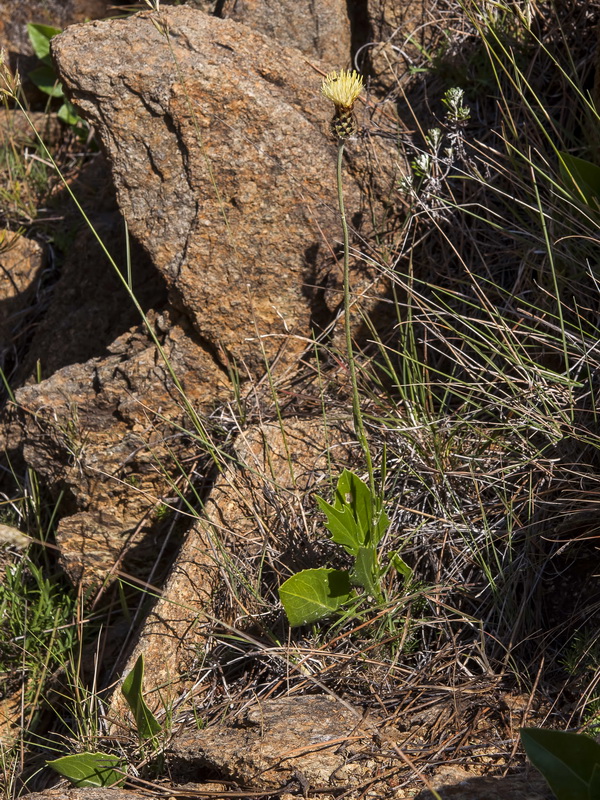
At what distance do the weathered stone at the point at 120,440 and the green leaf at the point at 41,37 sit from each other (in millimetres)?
2276

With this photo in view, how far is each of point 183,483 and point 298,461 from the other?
1.37 feet

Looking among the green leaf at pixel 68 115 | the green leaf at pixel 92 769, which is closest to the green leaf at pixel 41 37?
the green leaf at pixel 68 115

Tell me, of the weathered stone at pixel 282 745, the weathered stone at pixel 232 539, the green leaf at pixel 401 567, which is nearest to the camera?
the weathered stone at pixel 282 745

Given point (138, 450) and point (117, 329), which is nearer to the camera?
point (138, 450)

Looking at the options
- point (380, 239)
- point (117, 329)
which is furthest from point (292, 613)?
point (117, 329)

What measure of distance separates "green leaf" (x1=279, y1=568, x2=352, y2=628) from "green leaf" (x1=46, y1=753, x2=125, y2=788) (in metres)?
0.54

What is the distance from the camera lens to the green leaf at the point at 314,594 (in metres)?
1.81

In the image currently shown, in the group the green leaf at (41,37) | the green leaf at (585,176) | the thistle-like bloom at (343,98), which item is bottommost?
the green leaf at (585,176)

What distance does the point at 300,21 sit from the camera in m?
2.88

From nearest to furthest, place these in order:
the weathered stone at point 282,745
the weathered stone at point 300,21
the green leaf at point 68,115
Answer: the weathered stone at point 282,745 < the weathered stone at point 300,21 < the green leaf at point 68,115

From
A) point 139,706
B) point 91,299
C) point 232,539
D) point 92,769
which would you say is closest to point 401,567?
point 232,539

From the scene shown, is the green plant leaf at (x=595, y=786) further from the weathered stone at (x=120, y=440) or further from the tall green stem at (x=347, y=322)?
the weathered stone at (x=120, y=440)

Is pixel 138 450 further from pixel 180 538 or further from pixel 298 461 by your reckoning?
pixel 298 461

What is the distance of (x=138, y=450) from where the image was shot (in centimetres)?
246
